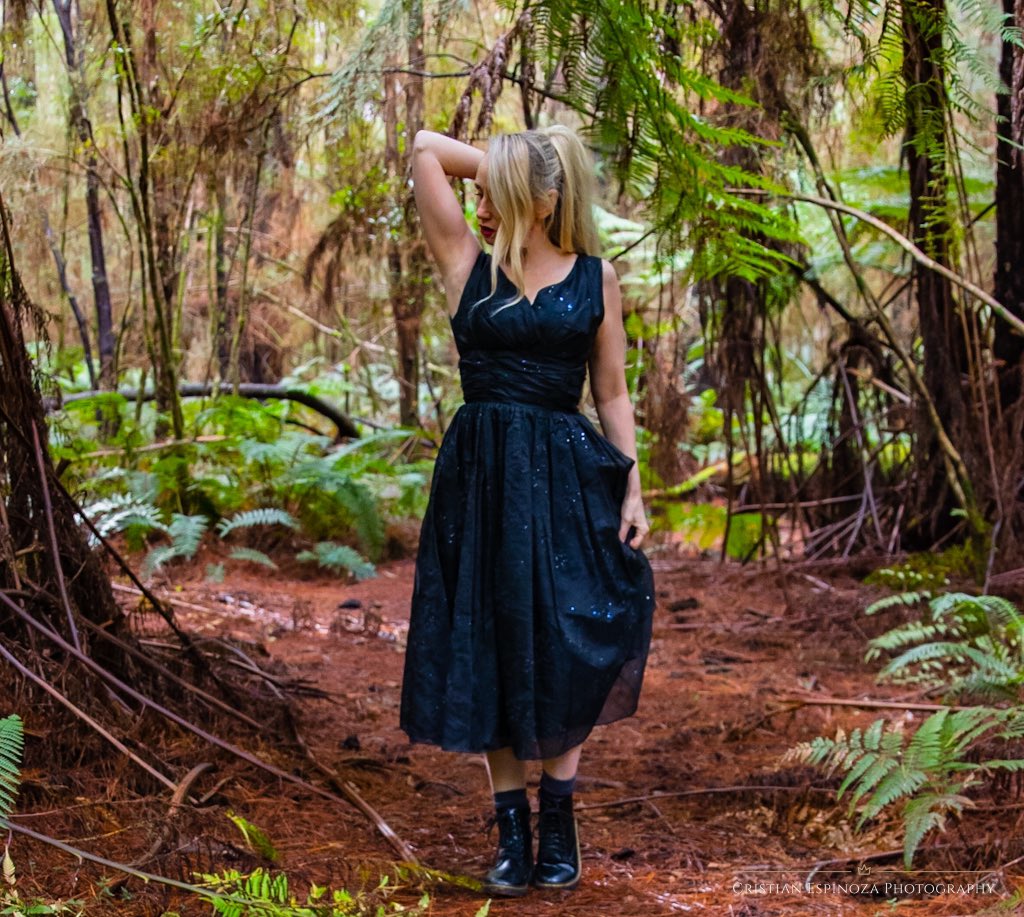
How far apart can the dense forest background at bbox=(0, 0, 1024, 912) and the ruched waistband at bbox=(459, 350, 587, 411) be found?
1.15 metres

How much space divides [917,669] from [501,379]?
257cm

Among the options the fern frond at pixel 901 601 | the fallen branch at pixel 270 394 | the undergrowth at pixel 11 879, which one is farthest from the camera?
the fallen branch at pixel 270 394

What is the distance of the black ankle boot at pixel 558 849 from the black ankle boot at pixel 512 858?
0.03 m

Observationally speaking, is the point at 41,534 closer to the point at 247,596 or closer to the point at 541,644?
the point at 541,644

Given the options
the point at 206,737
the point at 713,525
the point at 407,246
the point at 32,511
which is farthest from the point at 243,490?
the point at 206,737

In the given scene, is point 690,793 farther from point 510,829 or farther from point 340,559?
point 340,559

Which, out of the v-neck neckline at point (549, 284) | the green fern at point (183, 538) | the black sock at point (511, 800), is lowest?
the black sock at point (511, 800)

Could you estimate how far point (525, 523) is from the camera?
8.57 feet

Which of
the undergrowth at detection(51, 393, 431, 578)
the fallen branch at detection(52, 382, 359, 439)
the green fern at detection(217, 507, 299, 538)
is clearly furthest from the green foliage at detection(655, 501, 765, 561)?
the green fern at detection(217, 507, 299, 538)

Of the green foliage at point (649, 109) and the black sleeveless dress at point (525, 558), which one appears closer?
the black sleeveless dress at point (525, 558)

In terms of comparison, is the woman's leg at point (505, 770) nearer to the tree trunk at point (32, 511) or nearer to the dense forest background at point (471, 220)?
the dense forest background at point (471, 220)

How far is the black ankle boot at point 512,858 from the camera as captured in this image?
2551 millimetres

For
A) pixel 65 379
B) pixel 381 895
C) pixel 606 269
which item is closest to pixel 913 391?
pixel 606 269

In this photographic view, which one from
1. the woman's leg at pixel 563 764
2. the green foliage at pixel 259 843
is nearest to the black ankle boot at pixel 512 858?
the woman's leg at pixel 563 764
